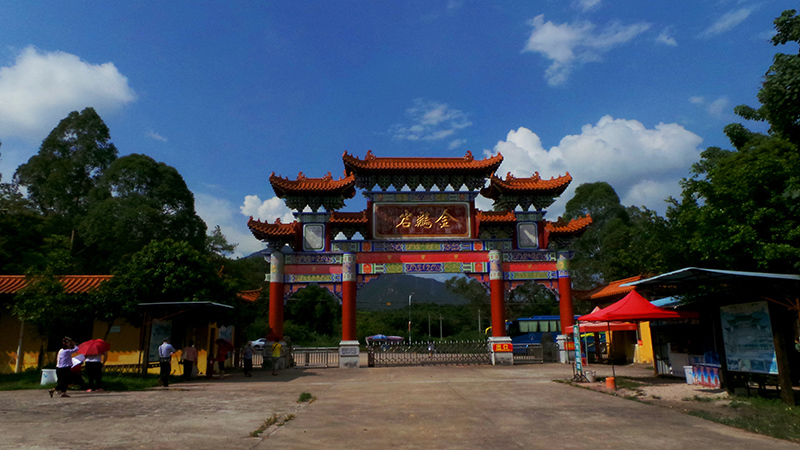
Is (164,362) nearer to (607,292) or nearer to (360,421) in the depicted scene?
(360,421)

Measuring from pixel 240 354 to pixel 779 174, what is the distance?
75.0ft

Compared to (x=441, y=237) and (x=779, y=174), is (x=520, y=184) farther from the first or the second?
(x=779, y=174)

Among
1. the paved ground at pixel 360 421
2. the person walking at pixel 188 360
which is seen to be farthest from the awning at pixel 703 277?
the person walking at pixel 188 360

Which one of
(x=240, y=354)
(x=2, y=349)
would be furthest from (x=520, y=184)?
(x=2, y=349)

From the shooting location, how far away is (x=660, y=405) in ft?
32.0

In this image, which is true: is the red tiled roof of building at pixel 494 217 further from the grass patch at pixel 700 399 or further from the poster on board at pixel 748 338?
the grass patch at pixel 700 399

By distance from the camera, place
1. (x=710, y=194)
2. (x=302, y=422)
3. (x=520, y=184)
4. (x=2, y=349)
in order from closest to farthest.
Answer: (x=302, y=422), (x=710, y=194), (x=2, y=349), (x=520, y=184)

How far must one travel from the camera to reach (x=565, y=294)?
23.4 m

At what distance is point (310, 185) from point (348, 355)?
344 inches

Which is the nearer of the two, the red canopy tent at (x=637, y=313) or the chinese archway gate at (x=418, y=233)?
the red canopy tent at (x=637, y=313)

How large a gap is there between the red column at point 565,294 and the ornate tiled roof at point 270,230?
13581 millimetres

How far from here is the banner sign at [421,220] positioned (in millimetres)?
24141

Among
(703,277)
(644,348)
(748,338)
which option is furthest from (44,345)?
(644,348)

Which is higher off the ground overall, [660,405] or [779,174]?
[779,174]
